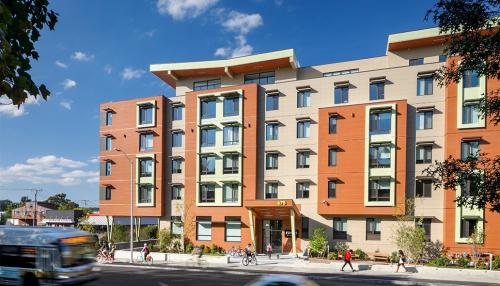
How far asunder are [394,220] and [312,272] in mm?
11936

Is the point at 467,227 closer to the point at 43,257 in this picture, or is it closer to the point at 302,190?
the point at 302,190

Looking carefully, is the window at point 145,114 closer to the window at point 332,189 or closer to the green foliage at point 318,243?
the window at point 332,189

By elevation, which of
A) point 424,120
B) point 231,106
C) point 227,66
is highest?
point 227,66

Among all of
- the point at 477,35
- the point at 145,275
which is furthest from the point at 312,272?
the point at 477,35

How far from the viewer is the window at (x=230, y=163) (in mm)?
43969

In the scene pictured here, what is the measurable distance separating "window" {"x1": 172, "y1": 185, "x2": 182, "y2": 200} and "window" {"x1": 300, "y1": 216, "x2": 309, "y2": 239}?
1468cm

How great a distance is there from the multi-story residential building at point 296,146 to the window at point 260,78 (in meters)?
0.16

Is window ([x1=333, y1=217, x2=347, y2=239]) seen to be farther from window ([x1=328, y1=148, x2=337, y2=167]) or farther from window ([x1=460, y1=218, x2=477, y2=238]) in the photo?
window ([x1=460, y1=218, x2=477, y2=238])

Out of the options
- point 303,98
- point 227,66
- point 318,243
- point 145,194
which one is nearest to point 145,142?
point 145,194

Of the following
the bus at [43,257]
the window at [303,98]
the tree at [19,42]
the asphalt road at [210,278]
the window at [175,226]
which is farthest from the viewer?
the window at [175,226]

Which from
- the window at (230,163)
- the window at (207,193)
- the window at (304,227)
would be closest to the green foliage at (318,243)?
the window at (304,227)

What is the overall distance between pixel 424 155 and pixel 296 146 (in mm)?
12230

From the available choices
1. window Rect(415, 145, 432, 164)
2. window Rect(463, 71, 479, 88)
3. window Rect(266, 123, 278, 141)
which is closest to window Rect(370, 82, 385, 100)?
window Rect(415, 145, 432, 164)

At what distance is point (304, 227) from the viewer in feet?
134
